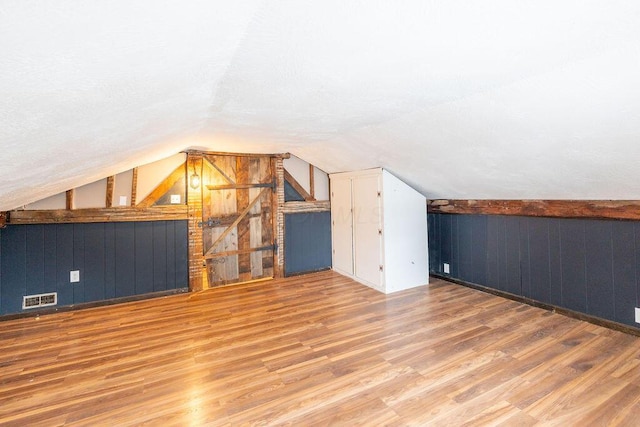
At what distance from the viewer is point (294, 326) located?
3412 mm

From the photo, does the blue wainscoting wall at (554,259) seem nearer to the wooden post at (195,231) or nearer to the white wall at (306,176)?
the white wall at (306,176)

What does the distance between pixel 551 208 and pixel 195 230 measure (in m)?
4.47

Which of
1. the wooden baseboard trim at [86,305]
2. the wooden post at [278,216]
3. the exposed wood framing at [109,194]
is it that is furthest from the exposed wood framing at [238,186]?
the wooden baseboard trim at [86,305]

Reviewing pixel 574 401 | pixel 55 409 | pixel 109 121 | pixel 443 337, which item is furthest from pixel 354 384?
pixel 109 121

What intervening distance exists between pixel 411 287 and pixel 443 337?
1604 millimetres

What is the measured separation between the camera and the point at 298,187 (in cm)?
549

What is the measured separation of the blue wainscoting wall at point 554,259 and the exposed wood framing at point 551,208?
0.11 metres

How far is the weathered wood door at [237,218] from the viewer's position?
4848mm

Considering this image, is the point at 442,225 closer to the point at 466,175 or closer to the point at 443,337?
the point at 466,175

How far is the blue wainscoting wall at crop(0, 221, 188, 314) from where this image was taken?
3693 mm

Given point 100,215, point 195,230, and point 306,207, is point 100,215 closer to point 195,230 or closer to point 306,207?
point 195,230

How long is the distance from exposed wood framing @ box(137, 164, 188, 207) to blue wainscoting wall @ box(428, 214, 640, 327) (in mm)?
3956

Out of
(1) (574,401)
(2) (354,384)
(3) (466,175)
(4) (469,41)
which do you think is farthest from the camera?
(3) (466,175)

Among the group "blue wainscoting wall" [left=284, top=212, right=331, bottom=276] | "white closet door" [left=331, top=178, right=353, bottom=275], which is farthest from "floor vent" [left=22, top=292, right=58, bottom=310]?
"white closet door" [left=331, top=178, right=353, bottom=275]
